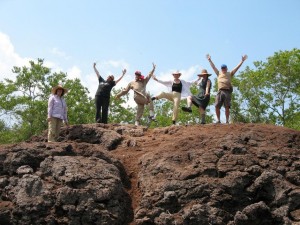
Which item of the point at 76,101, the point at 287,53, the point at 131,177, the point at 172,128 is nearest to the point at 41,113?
the point at 76,101

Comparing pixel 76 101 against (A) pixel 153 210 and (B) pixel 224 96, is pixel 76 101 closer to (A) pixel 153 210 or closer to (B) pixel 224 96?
(B) pixel 224 96

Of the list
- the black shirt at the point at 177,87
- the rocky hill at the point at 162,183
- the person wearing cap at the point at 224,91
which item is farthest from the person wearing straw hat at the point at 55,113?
the person wearing cap at the point at 224,91

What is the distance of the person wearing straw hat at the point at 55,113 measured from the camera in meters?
12.3

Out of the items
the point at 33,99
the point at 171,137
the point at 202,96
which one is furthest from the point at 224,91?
the point at 33,99

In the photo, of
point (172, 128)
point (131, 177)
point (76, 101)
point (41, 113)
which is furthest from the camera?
point (76, 101)

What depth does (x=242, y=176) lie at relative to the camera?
378 inches

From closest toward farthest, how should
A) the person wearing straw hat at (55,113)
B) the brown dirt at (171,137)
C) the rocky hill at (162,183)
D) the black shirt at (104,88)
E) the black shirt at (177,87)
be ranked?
1. the rocky hill at (162,183)
2. the brown dirt at (171,137)
3. the person wearing straw hat at (55,113)
4. the black shirt at (177,87)
5. the black shirt at (104,88)

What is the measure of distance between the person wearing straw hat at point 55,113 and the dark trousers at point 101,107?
214cm

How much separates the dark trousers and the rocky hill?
3.56 metres

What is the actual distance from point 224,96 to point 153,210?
18.5ft

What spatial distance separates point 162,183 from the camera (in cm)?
980

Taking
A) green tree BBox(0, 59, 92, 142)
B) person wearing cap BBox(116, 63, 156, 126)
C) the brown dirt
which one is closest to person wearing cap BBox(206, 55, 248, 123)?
the brown dirt

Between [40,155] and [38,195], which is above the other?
[40,155]

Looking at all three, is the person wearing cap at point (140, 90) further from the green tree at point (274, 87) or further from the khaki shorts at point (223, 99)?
the green tree at point (274, 87)
